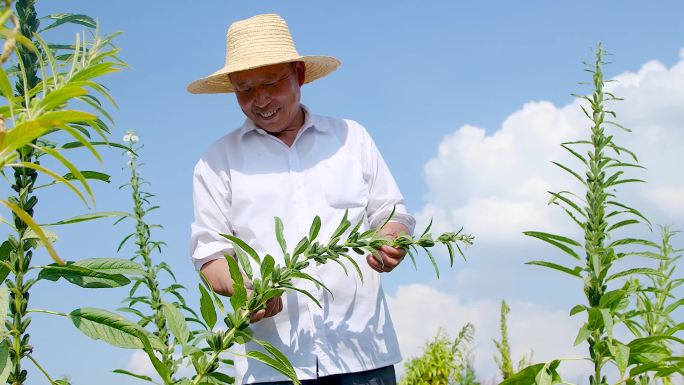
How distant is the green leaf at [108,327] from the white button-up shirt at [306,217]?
3.86 feet

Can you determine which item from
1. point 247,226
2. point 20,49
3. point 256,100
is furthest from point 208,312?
point 256,100

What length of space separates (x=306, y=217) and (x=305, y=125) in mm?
428

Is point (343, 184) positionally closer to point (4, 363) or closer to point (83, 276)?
point (83, 276)

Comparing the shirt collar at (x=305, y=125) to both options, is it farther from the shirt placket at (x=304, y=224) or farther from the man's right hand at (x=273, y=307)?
the man's right hand at (x=273, y=307)

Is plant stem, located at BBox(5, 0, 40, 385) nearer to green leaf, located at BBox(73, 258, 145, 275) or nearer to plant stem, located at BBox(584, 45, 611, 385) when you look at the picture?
green leaf, located at BBox(73, 258, 145, 275)

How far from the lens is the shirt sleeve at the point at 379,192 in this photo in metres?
3.39

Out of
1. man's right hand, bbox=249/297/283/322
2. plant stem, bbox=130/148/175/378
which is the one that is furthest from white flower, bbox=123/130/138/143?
man's right hand, bbox=249/297/283/322

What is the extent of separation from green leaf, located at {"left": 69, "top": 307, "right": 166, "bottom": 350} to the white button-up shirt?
3.86 feet

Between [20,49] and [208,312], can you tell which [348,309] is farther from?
[20,49]

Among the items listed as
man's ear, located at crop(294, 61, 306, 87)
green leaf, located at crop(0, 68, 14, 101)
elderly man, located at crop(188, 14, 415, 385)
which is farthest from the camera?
man's ear, located at crop(294, 61, 306, 87)

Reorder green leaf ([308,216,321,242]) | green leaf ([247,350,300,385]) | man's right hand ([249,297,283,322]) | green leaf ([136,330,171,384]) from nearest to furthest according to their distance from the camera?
green leaf ([136,330,171,384]) < green leaf ([247,350,300,385]) < green leaf ([308,216,321,242]) < man's right hand ([249,297,283,322])

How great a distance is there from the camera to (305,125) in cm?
343

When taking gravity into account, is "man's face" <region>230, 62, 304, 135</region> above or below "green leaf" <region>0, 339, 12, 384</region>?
above

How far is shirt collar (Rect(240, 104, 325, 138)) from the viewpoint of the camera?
11.1ft
